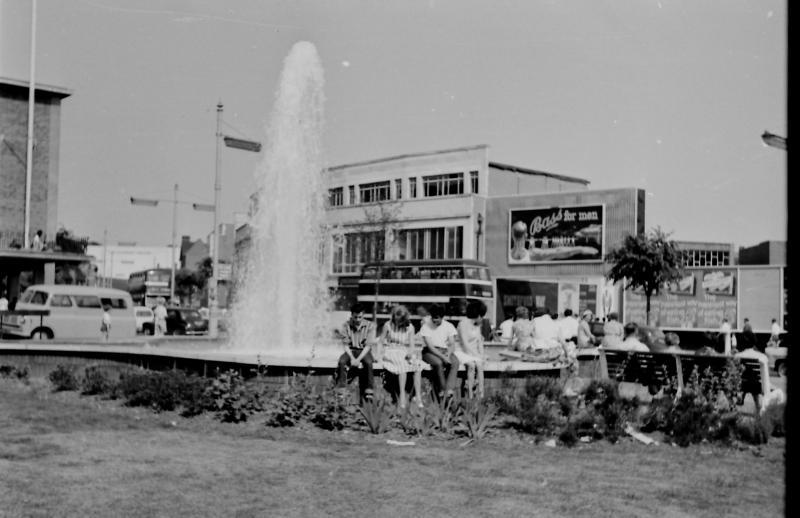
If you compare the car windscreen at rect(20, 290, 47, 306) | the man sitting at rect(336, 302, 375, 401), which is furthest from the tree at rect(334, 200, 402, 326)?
the man sitting at rect(336, 302, 375, 401)

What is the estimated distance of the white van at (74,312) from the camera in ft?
98.5

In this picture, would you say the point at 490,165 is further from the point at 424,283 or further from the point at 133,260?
the point at 133,260

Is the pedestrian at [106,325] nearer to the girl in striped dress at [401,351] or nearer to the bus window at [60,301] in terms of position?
the bus window at [60,301]

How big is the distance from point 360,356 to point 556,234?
48.3 m

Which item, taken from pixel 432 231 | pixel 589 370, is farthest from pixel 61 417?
pixel 432 231

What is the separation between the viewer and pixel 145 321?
48.8 meters

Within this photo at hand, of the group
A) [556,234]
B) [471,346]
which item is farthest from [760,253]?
[471,346]

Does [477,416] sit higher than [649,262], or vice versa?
[649,262]

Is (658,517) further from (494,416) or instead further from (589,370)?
(589,370)

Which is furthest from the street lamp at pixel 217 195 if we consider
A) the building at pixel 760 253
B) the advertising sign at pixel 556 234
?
the building at pixel 760 253

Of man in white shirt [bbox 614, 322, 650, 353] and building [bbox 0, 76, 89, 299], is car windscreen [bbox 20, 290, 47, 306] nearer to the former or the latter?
building [bbox 0, 76, 89, 299]

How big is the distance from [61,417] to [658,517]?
7833 mm

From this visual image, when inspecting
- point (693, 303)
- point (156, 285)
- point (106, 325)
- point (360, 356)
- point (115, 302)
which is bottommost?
point (106, 325)

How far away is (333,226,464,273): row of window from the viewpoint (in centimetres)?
6469
